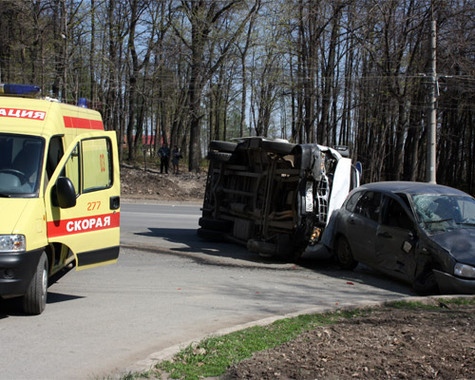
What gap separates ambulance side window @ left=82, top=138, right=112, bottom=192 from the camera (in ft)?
25.1

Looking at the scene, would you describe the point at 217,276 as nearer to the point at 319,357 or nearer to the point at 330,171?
the point at 330,171

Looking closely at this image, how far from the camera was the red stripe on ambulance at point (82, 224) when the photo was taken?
675cm

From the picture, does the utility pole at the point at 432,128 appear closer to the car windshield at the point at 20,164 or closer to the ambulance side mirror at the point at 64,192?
the ambulance side mirror at the point at 64,192

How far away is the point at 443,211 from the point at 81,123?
5.74 metres

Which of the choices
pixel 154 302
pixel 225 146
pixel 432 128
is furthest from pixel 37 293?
pixel 432 128

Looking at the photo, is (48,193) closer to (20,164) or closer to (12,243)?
(20,164)

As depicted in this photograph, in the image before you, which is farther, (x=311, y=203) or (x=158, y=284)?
(x=311, y=203)

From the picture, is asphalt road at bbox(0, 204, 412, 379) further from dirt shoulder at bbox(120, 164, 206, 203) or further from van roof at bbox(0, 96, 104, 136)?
dirt shoulder at bbox(120, 164, 206, 203)

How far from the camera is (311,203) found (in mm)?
10516

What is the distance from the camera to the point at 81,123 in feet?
26.5

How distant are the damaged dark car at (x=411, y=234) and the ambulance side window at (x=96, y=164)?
462cm

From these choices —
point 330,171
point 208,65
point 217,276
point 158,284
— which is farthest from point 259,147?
point 208,65

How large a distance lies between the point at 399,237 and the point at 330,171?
250cm

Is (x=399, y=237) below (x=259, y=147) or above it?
below
